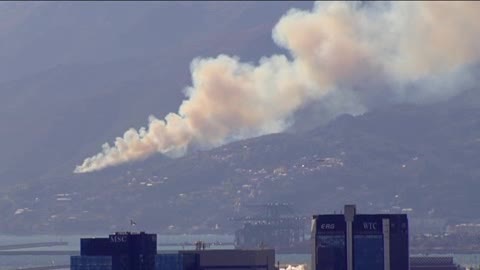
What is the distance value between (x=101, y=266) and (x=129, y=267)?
2.20 metres

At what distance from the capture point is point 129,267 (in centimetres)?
19975

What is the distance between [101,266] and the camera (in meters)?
200
